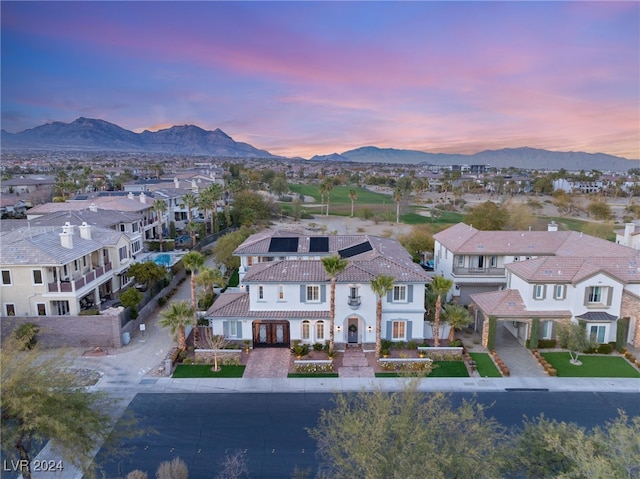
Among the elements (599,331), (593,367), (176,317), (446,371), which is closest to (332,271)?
(446,371)

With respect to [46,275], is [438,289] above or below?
below

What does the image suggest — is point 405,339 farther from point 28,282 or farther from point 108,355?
point 28,282

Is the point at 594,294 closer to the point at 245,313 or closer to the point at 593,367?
the point at 593,367

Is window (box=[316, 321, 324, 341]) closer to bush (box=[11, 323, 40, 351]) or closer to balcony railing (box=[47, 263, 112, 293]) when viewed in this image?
balcony railing (box=[47, 263, 112, 293])

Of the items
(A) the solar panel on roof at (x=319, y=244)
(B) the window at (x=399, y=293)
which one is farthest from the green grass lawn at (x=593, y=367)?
(A) the solar panel on roof at (x=319, y=244)

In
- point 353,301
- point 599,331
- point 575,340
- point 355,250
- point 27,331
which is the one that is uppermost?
point 355,250

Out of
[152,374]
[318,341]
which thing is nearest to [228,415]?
[152,374]
